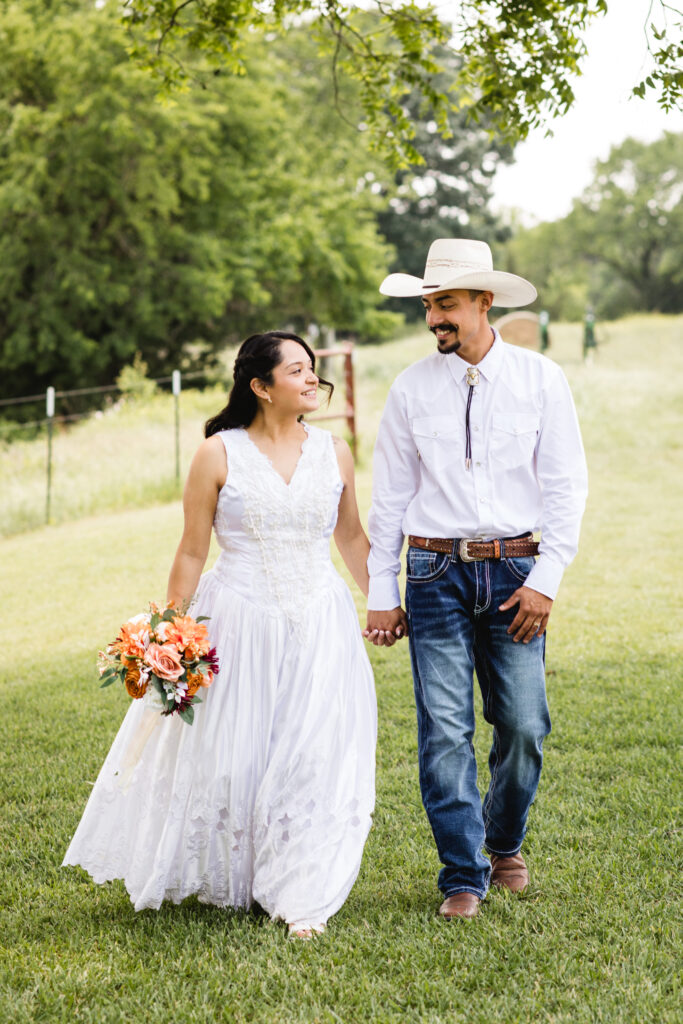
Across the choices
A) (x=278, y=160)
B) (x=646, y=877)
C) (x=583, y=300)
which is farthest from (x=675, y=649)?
(x=583, y=300)

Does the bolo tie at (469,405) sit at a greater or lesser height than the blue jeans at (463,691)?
greater

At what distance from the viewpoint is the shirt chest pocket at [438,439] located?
11.9ft

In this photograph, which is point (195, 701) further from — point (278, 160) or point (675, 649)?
point (278, 160)

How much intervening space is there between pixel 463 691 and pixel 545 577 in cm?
49

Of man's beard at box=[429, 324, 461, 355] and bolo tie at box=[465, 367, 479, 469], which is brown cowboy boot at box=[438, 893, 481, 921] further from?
man's beard at box=[429, 324, 461, 355]

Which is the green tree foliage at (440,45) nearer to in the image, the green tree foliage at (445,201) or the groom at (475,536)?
the groom at (475,536)

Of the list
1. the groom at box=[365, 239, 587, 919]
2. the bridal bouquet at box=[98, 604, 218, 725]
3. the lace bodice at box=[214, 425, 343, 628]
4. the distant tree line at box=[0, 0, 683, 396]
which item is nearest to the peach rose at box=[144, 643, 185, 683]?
the bridal bouquet at box=[98, 604, 218, 725]

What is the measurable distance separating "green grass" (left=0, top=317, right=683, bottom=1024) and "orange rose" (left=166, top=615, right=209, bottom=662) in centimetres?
94

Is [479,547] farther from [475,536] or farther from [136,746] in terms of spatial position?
[136,746]

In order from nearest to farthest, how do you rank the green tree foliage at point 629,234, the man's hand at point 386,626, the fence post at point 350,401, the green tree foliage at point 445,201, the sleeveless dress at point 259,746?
the sleeveless dress at point 259,746, the man's hand at point 386,626, the fence post at point 350,401, the green tree foliage at point 445,201, the green tree foliage at point 629,234

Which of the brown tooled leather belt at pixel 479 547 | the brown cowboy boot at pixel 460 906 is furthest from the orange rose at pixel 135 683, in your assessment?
the brown cowboy boot at pixel 460 906

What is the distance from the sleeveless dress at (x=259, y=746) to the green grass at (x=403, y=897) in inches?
7.2

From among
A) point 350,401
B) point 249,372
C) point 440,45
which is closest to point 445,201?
point 350,401

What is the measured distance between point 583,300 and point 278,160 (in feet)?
121
